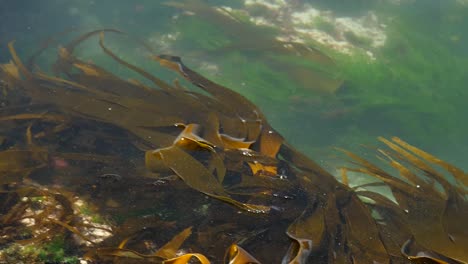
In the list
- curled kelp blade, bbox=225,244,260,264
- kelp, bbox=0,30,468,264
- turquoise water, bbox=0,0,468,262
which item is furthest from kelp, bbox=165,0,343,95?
curled kelp blade, bbox=225,244,260,264

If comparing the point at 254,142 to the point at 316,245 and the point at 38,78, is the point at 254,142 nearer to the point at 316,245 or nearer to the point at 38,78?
the point at 316,245

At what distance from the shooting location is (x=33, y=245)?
121 centimetres

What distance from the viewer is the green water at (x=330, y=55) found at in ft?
10.3

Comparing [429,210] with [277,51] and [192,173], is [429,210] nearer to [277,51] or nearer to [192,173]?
[192,173]

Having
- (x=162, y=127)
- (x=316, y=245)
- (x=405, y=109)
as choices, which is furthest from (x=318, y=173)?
(x=405, y=109)

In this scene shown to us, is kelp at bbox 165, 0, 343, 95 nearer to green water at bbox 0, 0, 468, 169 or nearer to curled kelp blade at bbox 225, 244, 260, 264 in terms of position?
green water at bbox 0, 0, 468, 169

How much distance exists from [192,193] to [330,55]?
7.89 ft

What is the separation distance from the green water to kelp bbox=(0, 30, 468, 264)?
1.26 meters

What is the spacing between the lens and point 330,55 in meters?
3.48

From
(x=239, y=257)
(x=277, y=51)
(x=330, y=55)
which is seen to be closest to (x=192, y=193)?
(x=239, y=257)

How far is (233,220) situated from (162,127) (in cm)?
67

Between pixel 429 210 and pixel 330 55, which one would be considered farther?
pixel 330 55

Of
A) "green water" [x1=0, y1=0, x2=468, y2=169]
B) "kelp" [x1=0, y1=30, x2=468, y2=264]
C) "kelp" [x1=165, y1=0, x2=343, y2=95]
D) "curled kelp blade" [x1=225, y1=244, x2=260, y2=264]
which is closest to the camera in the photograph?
"curled kelp blade" [x1=225, y1=244, x2=260, y2=264]

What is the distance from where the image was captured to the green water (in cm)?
314
